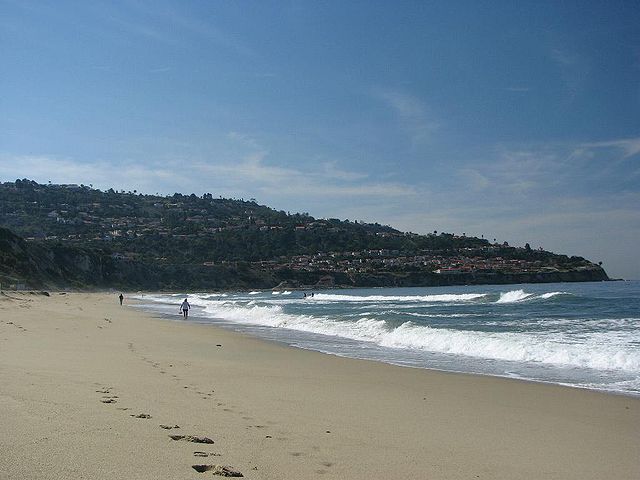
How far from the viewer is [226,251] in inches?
5217

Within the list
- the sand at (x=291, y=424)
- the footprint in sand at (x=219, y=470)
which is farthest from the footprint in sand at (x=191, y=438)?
the footprint in sand at (x=219, y=470)

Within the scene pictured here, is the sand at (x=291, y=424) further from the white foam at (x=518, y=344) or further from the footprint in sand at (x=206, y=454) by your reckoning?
the white foam at (x=518, y=344)

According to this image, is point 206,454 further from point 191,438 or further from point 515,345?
point 515,345

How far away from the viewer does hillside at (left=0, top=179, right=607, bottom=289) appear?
325 ft

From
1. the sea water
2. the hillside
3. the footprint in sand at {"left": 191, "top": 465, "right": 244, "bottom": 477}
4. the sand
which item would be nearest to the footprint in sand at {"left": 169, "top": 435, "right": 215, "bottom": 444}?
the sand

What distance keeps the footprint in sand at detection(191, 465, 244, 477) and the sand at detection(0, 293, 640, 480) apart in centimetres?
1

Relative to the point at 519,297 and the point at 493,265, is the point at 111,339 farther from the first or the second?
the point at 493,265

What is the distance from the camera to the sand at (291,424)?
14.0 ft

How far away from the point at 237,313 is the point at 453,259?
344ft

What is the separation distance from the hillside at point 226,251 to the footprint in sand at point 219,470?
2938 inches

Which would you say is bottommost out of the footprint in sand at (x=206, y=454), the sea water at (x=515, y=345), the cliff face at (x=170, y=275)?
the sea water at (x=515, y=345)

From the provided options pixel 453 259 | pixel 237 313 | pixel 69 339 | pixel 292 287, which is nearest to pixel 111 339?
pixel 69 339

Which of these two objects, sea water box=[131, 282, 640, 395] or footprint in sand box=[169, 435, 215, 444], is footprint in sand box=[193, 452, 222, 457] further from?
sea water box=[131, 282, 640, 395]

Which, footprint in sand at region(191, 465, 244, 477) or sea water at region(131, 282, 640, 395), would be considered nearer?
footprint in sand at region(191, 465, 244, 477)
